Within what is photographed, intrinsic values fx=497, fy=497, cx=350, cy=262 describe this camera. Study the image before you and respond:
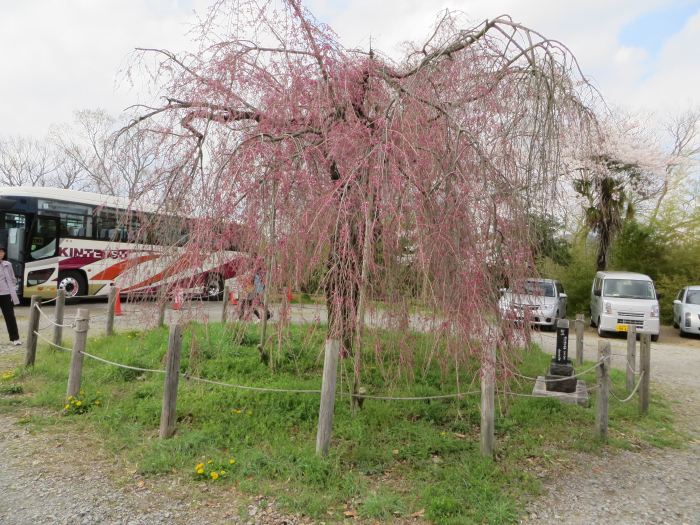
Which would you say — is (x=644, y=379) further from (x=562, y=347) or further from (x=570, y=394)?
(x=562, y=347)

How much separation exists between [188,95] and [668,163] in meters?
18.9

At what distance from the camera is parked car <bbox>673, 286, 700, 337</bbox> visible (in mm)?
14086

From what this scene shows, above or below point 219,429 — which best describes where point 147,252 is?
above

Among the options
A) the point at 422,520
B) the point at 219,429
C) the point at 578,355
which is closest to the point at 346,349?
the point at 219,429

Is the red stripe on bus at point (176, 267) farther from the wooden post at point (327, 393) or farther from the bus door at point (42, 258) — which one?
the bus door at point (42, 258)

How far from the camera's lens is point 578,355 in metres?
8.34

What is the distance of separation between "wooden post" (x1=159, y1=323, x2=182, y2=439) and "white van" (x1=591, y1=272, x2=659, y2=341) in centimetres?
1142

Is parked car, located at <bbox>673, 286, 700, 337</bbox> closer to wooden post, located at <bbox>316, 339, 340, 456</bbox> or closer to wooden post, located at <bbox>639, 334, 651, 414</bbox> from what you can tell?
wooden post, located at <bbox>639, 334, 651, 414</bbox>

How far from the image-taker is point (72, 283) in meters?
13.9

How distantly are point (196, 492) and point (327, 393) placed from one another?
118cm

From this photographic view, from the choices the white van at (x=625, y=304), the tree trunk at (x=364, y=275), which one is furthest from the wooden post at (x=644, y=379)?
the white van at (x=625, y=304)

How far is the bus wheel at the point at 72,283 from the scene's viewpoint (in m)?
13.7

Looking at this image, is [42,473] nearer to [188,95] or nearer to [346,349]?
[346,349]

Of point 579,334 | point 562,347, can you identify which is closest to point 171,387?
point 562,347
